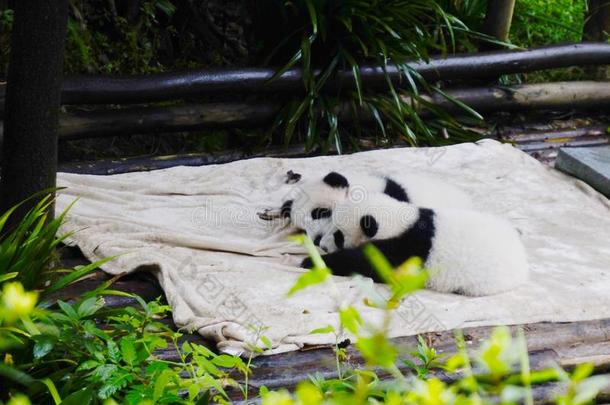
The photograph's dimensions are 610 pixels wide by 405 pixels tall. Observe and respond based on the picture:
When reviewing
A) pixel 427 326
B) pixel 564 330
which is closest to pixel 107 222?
pixel 427 326

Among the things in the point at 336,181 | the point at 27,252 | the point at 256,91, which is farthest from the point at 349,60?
the point at 27,252

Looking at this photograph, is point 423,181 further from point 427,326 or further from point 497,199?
point 427,326

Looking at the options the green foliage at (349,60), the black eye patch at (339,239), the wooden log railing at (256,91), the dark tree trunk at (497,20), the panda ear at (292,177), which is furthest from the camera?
the dark tree trunk at (497,20)

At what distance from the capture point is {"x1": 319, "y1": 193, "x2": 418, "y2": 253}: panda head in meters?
3.61

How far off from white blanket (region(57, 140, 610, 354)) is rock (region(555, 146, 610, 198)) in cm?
8

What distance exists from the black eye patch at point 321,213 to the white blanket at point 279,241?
0.20 m

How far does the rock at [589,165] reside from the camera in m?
5.05

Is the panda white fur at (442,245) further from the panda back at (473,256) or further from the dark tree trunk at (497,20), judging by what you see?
the dark tree trunk at (497,20)

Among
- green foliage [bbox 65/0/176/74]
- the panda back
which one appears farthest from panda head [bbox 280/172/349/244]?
green foliage [bbox 65/0/176/74]

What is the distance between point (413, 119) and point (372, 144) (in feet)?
1.12

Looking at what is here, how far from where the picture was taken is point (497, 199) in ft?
15.9

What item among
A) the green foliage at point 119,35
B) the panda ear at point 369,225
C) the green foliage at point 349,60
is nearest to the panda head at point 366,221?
the panda ear at point 369,225

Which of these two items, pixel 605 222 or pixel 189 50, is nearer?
pixel 605 222

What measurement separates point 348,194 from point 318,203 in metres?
0.15
